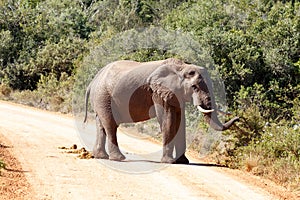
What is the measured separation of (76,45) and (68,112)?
7.63 m

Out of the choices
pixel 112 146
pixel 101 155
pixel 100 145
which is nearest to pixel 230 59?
pixel 100 145

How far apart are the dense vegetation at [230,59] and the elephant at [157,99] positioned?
1309mm

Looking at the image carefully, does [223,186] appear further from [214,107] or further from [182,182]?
[214,107]

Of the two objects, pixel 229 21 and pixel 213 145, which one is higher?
pixel 229 21

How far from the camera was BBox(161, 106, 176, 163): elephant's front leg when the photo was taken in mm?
11708

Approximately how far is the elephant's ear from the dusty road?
4.39ft

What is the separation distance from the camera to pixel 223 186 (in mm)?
9641

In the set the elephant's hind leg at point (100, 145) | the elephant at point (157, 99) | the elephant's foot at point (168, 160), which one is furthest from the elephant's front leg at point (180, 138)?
the elephant's hind leg at point (100, 145)

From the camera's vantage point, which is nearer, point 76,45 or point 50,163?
point 50,163

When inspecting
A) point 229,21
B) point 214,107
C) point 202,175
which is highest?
point 229,21

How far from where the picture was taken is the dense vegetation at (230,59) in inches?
479

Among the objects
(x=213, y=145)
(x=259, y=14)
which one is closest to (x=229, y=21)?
(x=259, y=14)

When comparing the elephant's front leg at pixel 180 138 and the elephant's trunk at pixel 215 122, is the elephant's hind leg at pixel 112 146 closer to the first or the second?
the elephant's front leg at pixel 180 138

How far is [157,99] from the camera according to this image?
1188 centimetres
